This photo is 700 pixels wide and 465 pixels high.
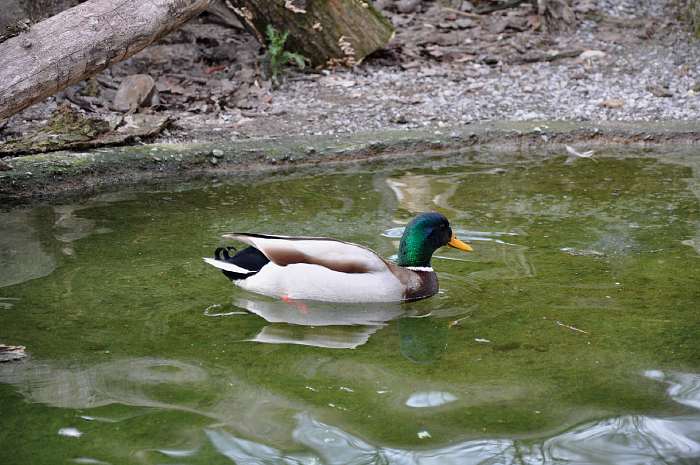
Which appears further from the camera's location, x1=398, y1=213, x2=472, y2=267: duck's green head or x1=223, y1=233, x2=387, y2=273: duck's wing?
x1=398, y1=213, x2=472, y2=267: duck's green head

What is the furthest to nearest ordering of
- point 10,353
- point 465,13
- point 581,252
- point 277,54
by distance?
point 465,13, point 277,54, point 581,252, point 10,353

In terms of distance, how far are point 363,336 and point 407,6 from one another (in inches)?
275

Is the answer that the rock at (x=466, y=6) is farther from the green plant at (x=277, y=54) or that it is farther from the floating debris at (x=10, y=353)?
the floating debris at (x=10, y=353)

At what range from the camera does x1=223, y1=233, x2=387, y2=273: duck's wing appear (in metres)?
4.80

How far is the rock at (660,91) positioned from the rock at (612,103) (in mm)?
388

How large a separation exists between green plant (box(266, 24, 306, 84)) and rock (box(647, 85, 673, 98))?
3.08m

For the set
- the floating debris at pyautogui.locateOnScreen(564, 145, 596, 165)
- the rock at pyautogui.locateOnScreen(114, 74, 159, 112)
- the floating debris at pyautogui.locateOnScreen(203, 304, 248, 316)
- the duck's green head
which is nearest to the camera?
the floating debris at pyautogui.locateOnScreen(203, 304, 248, 316)

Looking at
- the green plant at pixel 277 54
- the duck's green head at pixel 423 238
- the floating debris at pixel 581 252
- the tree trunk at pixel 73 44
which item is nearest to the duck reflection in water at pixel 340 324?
the duck's green head at pixel 423 238

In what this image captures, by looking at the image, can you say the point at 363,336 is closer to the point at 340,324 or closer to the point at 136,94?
the point at 340,324

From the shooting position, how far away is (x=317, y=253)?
481 centimetres

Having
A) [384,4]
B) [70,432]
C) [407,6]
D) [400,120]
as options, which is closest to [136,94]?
[400,120]

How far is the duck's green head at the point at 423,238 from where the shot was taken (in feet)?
16.4

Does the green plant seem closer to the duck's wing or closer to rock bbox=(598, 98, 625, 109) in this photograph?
rock bbox=(598, 98, 625, 109)

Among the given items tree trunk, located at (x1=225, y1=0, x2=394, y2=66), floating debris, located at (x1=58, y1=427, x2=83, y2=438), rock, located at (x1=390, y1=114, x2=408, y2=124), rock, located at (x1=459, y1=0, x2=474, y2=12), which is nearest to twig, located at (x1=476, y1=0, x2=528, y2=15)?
rock, located at (x1=459, y1=0, x2=474, y2=12)
